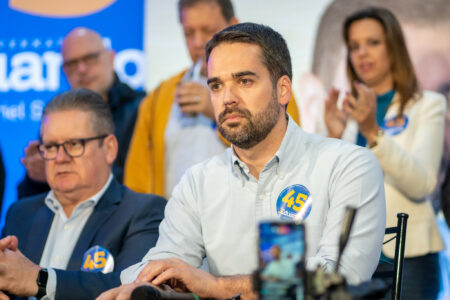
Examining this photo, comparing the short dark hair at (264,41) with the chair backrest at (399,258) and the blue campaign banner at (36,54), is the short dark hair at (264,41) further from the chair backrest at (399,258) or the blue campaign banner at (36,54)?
the blue campaign banner at (36,54)

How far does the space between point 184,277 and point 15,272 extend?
789mm

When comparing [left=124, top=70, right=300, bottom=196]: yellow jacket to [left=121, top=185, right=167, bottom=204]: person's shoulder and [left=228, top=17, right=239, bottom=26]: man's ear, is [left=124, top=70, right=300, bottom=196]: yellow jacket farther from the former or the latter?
[left=121, top=185, right=167, bottom=204]: person's shoulder

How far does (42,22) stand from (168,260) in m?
3.62

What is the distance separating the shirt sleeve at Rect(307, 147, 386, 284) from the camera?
2.21 meters

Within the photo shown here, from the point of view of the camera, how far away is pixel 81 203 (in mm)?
3236

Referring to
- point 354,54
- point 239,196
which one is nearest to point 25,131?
point 354,54

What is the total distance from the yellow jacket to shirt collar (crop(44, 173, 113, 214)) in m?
0.58

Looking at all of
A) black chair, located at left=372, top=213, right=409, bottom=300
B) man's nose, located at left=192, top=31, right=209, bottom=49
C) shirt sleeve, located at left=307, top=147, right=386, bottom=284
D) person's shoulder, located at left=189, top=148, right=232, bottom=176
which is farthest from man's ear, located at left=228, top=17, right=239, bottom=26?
black chair, located at left=372, top=213, right=409, bottom=300

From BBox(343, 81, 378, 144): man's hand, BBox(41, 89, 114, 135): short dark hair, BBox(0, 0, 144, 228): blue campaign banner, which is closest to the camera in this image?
BBox(41, 89, 114, 135): short dark hair

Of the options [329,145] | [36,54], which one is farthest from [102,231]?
[36,54]

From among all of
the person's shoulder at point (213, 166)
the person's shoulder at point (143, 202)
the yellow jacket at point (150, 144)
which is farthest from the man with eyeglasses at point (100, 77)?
the person's shoulder at point (213, 166)

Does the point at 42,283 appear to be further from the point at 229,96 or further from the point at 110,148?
the point at 229,96

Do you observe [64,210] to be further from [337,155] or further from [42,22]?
[42,22]

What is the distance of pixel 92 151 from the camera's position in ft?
10.7
